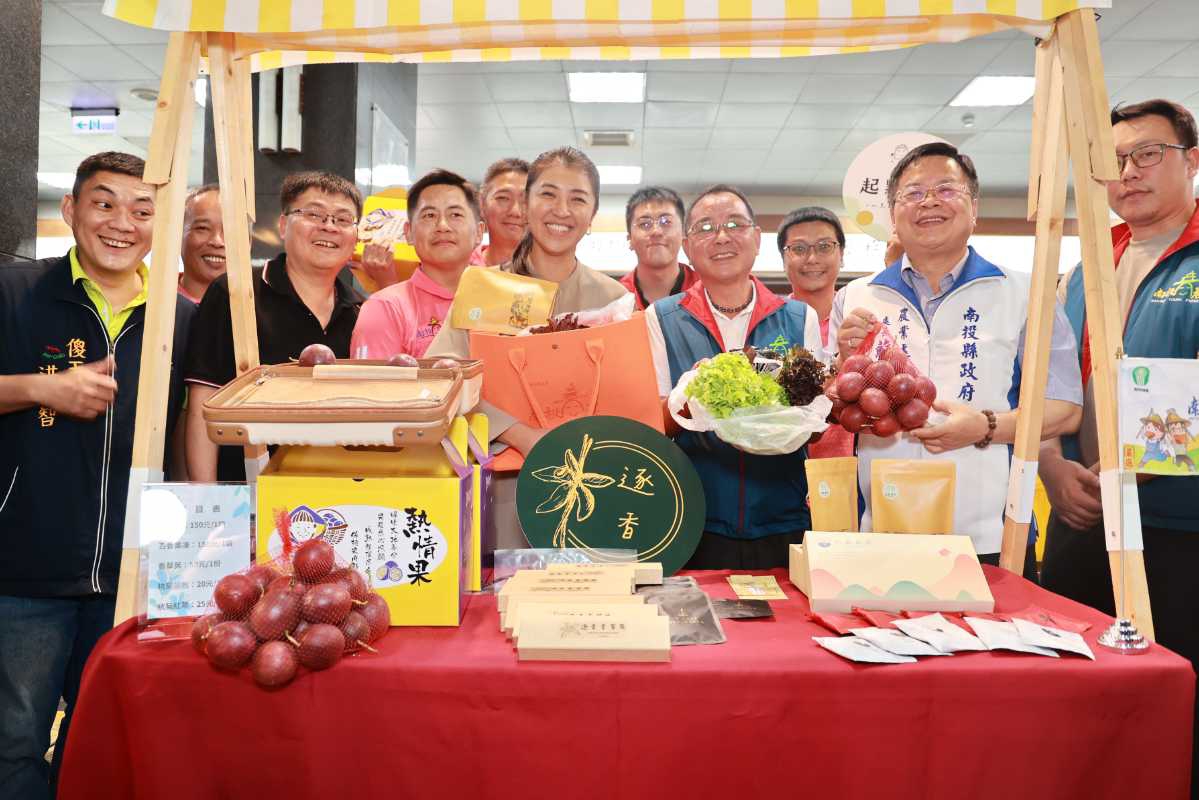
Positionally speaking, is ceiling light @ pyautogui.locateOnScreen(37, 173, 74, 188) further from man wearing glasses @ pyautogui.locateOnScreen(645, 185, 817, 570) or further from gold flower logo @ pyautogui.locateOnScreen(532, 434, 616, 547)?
gold flower logo @ pyautogui.locateOnScreen(532, 434, 616, 547)

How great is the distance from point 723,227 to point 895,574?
120 centimetres

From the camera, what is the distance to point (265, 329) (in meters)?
2.41

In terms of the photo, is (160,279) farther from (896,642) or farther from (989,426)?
(989,426)

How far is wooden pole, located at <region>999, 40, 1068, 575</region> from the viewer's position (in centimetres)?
170

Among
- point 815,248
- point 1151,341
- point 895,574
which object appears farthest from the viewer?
point 815,248

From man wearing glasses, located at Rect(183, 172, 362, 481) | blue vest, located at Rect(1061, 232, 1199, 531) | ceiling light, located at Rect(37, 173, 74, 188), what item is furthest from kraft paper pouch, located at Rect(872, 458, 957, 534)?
ceiling light, located at Rect(37, 173, 74, 188)

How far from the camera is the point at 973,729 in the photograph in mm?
1232

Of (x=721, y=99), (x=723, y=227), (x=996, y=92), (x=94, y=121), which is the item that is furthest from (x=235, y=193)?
(x=94, y=121)

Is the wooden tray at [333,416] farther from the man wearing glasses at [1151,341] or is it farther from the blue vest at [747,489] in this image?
the man wearing glasses at [1151,341]

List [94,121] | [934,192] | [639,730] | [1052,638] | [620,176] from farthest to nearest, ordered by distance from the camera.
→ [620,176] → [94,121] → [934,192] → [1052,638] → [639,730]

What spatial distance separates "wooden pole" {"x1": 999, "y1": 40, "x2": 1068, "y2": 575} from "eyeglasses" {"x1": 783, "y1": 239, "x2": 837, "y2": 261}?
184 cm

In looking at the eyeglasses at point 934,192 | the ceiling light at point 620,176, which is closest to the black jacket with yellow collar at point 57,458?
the eyeglasses at point 934,192

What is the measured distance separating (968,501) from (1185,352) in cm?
72

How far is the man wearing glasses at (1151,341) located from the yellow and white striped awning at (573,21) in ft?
3.10
